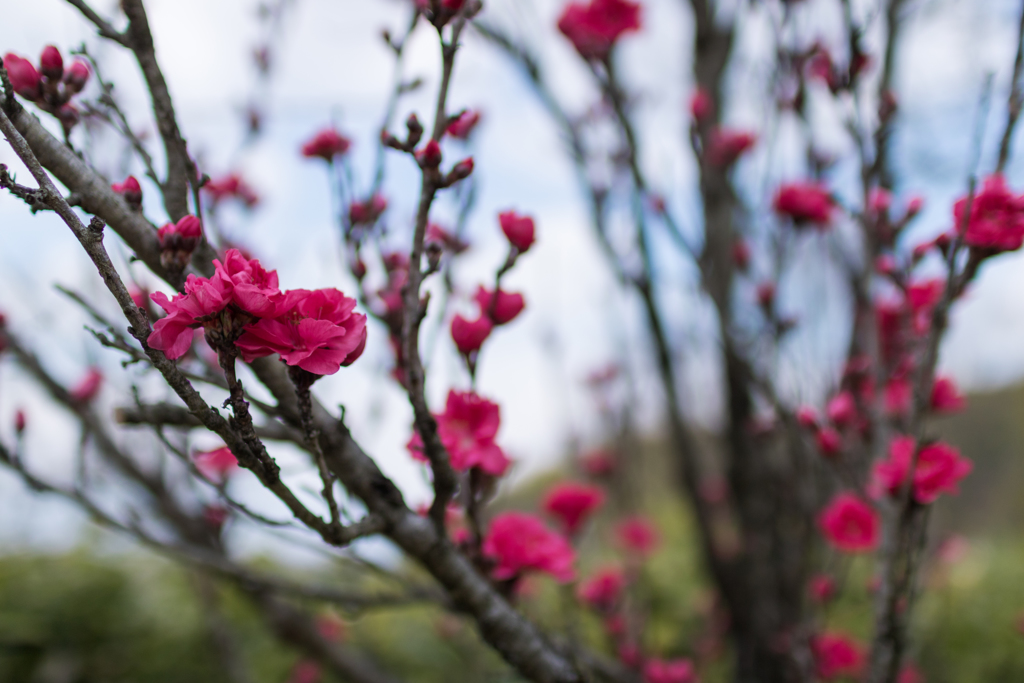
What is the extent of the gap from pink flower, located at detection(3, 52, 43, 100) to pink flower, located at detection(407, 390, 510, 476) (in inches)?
35.8

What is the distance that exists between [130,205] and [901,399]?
7.58 ft

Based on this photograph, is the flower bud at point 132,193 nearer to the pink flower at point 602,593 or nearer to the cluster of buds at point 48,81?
the cluster of buds at point 48,81

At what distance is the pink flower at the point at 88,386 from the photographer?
2219 millimetres

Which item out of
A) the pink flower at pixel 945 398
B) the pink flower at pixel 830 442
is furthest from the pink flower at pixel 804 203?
the pink flower at pixel 830 442

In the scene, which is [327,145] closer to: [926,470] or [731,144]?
[926,470]

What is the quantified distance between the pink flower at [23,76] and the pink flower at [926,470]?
1856 mm

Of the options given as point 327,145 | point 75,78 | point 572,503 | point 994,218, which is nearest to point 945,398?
point 994,218

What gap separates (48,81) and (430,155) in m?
0.72

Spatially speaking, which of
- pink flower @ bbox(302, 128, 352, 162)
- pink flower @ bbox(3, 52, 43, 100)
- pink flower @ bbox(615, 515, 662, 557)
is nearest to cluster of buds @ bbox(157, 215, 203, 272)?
pink flower @ bbox(3, 52, 43, 100)

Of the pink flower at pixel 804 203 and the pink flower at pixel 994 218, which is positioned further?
the pink flower at pixel 804 203

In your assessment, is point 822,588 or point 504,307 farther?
point 822,588

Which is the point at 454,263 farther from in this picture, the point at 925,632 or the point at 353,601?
the point at 925,632

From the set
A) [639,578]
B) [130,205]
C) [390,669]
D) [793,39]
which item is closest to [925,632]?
[639,578]

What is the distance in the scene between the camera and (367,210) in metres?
1.51
